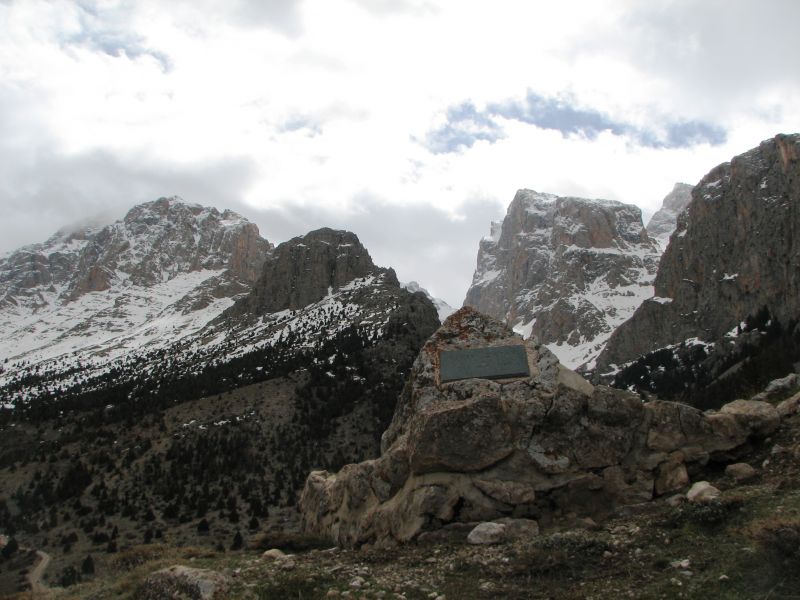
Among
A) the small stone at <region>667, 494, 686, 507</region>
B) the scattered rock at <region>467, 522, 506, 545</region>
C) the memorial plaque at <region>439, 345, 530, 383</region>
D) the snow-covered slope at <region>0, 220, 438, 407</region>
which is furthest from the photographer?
the snow-covered slope at <region>0, 220, 438, 407</region>

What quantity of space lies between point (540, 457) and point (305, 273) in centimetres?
14959

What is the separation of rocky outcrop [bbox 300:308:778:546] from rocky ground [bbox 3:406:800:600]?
77 cm

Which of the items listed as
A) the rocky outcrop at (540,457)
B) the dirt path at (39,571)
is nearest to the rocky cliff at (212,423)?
the dirt path at (39,571)

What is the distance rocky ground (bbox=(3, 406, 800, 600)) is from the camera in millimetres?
8328

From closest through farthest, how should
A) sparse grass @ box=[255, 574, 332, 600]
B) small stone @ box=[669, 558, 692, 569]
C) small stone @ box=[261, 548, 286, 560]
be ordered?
small stone @ box=[669, 558, 692, 569], sparse grass @ box=[255, 574, 332, 600], small stone @ box=[261, 548, 286, 560]

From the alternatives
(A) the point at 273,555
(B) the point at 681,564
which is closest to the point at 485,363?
(A) the point at 273,555

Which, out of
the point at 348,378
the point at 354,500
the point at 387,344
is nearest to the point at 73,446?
the point at 348,378

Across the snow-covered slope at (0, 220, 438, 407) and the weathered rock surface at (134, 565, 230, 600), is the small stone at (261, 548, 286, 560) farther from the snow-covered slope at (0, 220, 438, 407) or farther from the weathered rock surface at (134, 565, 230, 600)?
the snow-covered slope at (0, 220, 438, 407)

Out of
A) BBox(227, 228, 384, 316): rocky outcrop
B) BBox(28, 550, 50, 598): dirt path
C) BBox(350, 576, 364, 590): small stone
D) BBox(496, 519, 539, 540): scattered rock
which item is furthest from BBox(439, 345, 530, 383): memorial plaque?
BBox(227, 228, 384, 316): rocky outcrop

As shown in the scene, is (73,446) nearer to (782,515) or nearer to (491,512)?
(491,512)

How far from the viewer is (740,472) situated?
13031 millimetres

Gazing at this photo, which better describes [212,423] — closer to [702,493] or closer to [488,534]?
[488,534]

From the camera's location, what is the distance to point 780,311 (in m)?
125

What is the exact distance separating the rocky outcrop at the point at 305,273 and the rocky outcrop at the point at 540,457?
5398 inches
